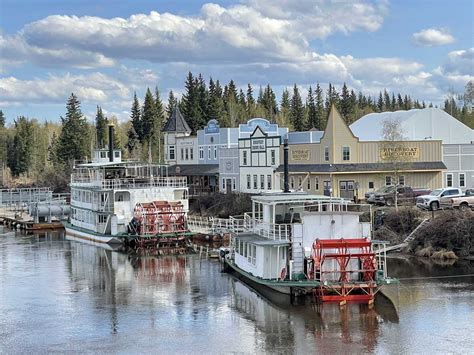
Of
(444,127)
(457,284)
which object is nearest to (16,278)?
(457,284)

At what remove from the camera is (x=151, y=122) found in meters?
119

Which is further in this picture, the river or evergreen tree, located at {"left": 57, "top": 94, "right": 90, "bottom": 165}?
evergreen tree, located at {"left": 57, "top": 94, "right": 90, "bottom": 165}

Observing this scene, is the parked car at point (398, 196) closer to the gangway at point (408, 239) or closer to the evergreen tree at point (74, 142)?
the gangway at point (408, 239)

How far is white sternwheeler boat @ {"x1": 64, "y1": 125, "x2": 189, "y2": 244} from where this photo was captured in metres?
50.4

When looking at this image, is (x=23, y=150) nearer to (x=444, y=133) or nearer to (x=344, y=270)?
(x=444, y=133)

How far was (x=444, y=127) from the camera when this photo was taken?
68.2 meters

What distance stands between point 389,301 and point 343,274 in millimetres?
2614

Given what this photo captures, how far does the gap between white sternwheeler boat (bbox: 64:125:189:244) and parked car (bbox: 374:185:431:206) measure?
45.7 ft

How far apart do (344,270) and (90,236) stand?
29.3 m

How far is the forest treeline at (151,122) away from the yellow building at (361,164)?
142 feet

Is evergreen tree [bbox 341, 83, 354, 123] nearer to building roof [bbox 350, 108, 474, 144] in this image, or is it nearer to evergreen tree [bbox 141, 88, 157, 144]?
evergreen tree [bbox 141, 88, 157, 144]

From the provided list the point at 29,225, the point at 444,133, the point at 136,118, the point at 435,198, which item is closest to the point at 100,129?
the point at 136,118

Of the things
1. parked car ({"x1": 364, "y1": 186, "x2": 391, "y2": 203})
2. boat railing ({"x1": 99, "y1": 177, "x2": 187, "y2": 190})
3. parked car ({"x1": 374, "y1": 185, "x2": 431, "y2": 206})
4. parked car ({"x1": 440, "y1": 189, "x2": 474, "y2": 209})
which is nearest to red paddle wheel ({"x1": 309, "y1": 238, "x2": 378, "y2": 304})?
parked car ({"x1": 440, "y1": 189, "x2": 474, "y2": 209})

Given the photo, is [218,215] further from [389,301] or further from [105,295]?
[389,301]
